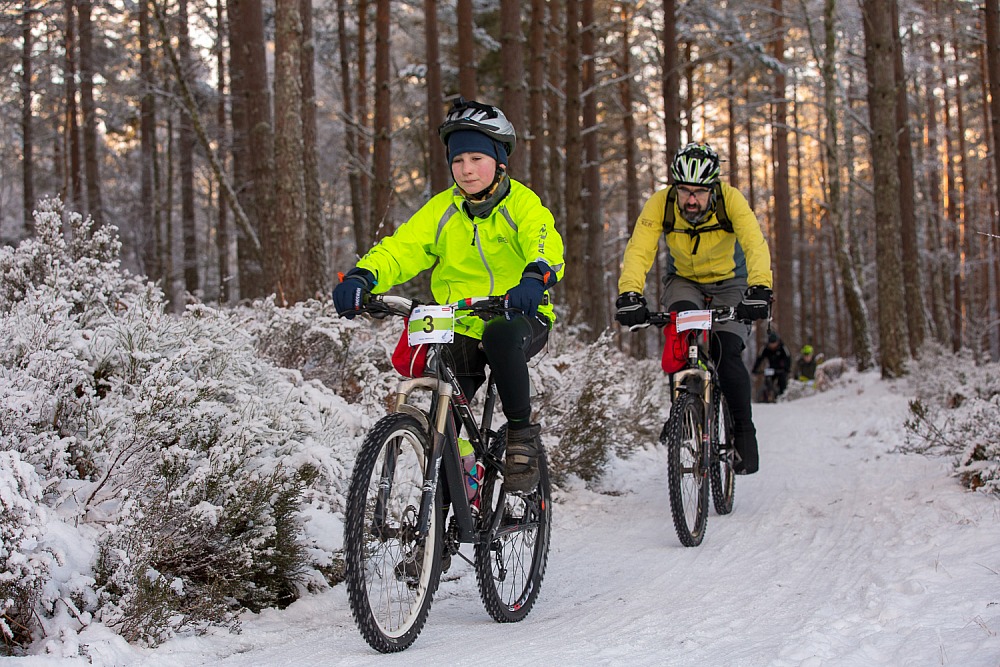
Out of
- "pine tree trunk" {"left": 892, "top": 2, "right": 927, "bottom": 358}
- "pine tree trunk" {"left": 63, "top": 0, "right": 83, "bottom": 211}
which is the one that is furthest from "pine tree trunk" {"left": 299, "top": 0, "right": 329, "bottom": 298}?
"pine tree trunk" {"left": 892, "top": 2, "right": 927, "bottom": 358}

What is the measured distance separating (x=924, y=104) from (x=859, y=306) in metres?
16.4

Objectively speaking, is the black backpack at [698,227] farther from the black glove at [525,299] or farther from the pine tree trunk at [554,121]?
the pine tree trunk at [554,121]

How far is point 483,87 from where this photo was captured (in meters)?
23.6

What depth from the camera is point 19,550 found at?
9.31ft

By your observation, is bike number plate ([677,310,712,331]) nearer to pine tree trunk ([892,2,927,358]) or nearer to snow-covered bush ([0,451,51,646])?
snow-covered bush ([0,451,51,646])

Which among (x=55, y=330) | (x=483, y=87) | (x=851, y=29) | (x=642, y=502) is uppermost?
(x=851, y=29)

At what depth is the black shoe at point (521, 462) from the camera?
379 cm

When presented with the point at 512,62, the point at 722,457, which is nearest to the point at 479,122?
the point at 722,457

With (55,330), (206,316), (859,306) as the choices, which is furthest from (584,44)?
(55,330)

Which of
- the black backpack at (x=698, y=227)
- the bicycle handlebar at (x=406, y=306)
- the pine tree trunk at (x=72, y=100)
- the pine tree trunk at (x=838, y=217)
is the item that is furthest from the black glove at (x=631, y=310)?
the pine tree trunk at (x=72, y=100)

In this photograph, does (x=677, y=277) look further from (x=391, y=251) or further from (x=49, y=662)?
(x=49, y=662)

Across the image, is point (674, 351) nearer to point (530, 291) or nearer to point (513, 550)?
point (513, 550)

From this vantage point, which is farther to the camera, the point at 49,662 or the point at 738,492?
the point at 738,492

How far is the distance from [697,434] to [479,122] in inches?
107
